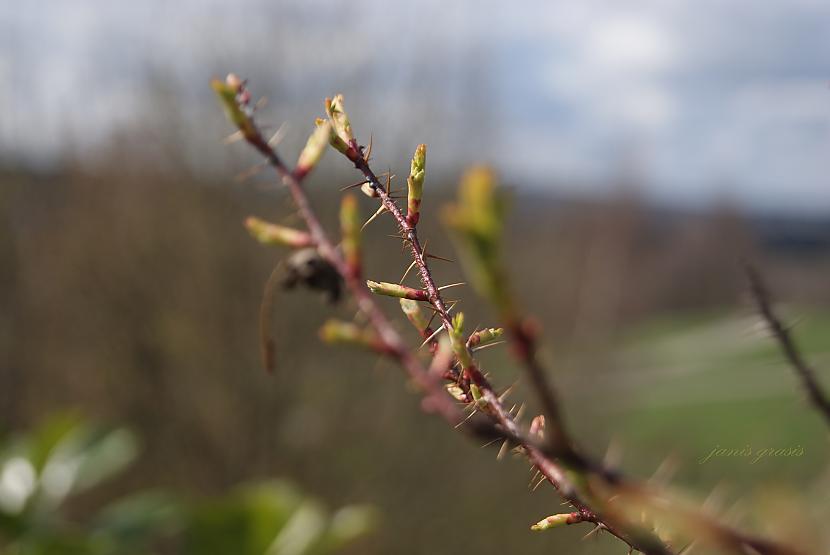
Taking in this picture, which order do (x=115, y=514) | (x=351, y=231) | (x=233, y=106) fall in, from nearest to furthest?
(x=351, y=231), (x=233, y=106), (x=115, y=514)

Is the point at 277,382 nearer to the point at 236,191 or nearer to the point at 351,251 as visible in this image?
the point at 236,191

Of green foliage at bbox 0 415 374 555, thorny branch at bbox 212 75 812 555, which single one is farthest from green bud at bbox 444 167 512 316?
green foliage at bbox 0 415 374 555

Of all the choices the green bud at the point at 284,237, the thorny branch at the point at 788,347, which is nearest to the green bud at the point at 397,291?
the green bud at the point at 284,237

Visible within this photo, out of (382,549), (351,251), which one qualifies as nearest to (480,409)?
(351,251)

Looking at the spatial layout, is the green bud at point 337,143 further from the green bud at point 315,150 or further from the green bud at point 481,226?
the green bud at point 481,226

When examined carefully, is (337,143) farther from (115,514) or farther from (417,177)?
(115,514)

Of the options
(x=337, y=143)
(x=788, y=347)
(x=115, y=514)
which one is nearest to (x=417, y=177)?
(x=337, y=143)

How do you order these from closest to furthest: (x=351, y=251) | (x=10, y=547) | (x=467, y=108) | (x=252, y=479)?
(x=351, y=251)
(x=10, y=547)
(x=252, y=479)
(x=467, y=108)
